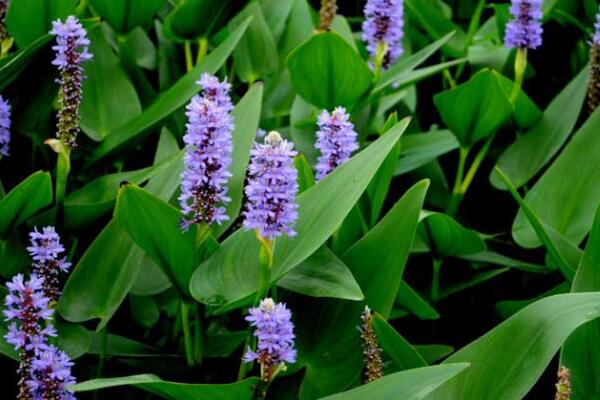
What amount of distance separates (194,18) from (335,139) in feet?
3.52

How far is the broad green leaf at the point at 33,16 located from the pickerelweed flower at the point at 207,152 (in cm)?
86

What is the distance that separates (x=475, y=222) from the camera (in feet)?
11.7

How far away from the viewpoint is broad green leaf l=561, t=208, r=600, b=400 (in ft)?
7.30

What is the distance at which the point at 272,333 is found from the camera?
1807 millimetres

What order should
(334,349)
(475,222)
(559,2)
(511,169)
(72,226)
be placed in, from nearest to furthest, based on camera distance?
(334,349), (72,226), (511,169), (475,222), (559,2)

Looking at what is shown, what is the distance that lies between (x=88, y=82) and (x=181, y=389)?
145cm

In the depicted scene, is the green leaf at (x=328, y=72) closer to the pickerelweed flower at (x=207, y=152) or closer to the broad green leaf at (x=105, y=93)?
the broad green leaf at (x=105, y=93)

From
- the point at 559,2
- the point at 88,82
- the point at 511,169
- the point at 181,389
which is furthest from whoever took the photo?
the point at 559,2

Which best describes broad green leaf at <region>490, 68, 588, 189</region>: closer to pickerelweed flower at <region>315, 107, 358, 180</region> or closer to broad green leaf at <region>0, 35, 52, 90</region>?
pickerelweed flower at <region>315, 107, 358, 180</region>

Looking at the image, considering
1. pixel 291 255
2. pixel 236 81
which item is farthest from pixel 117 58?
pixel 291 255

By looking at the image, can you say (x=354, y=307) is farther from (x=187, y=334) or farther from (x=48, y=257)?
(x=48, y=257)

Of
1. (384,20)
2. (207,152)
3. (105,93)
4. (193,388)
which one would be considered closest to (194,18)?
(105,93)

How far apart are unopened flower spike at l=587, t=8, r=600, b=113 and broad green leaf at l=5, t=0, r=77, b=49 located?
4.97ft

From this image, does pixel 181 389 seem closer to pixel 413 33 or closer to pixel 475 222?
pixel 475 222
